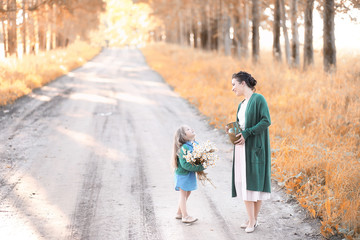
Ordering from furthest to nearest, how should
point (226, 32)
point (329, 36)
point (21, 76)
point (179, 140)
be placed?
point (226, 32), point (21, 76), point (329, 36), point (179, 140)

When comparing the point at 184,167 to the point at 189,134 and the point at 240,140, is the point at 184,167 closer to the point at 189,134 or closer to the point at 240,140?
the point at 189,134

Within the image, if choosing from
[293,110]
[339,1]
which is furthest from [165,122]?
[339,1]

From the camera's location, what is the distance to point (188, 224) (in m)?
5.50

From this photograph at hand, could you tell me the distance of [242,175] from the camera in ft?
16.9

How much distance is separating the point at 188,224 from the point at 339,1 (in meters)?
11.7

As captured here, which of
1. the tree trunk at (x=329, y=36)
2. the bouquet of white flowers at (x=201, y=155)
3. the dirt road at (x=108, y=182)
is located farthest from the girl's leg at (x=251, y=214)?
the tree trunk at (x=329, y=36)

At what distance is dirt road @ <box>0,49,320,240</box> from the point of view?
534 centimetres

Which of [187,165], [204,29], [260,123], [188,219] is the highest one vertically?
[204,29]

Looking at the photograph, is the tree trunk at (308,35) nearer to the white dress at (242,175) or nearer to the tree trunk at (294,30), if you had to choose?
the tree trunk at (294,30)

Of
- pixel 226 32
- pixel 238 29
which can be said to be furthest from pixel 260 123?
pixel 226 32

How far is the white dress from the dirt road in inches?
19.0

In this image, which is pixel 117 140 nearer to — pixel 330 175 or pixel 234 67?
pixel 330 175

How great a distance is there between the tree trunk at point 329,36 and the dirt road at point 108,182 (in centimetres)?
502

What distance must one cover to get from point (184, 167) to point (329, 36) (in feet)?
36.1
